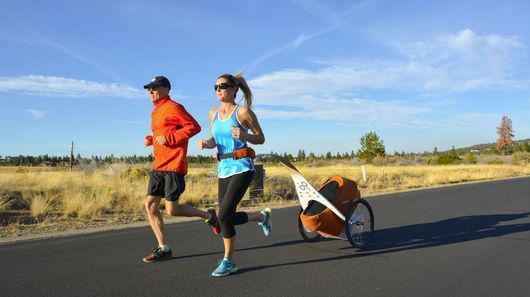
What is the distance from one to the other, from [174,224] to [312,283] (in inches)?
200

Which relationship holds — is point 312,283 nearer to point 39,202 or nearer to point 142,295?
point 142,295

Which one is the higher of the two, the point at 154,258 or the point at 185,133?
the point at 185,133

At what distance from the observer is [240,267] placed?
5652mm

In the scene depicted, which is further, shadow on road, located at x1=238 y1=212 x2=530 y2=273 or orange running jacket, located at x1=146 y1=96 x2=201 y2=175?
shadow on road, located at x1=238 y1=212 x2=530 y2=273

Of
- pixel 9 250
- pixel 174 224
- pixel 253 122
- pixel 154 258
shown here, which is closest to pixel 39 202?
pixel 174 224

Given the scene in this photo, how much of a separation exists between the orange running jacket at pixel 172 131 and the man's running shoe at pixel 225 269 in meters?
1.26

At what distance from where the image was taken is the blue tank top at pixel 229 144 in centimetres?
527

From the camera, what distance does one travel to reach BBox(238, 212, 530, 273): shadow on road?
22.0 feet

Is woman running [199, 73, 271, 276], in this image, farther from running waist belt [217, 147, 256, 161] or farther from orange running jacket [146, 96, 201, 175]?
orange running jacket [146, 96, 201, 175]

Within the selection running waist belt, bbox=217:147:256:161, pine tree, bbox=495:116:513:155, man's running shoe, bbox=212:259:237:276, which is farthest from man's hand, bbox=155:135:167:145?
pine tree, bbox=495:116:513:155

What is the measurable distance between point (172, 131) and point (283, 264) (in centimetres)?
210

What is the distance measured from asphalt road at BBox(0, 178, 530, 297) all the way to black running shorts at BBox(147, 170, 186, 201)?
85 cm

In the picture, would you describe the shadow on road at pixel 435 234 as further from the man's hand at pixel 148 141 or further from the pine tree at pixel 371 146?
the pine tree at pixel 371 146

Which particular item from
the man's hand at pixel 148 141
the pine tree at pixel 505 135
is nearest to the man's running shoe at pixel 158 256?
the man's hand at pixel 148 141
